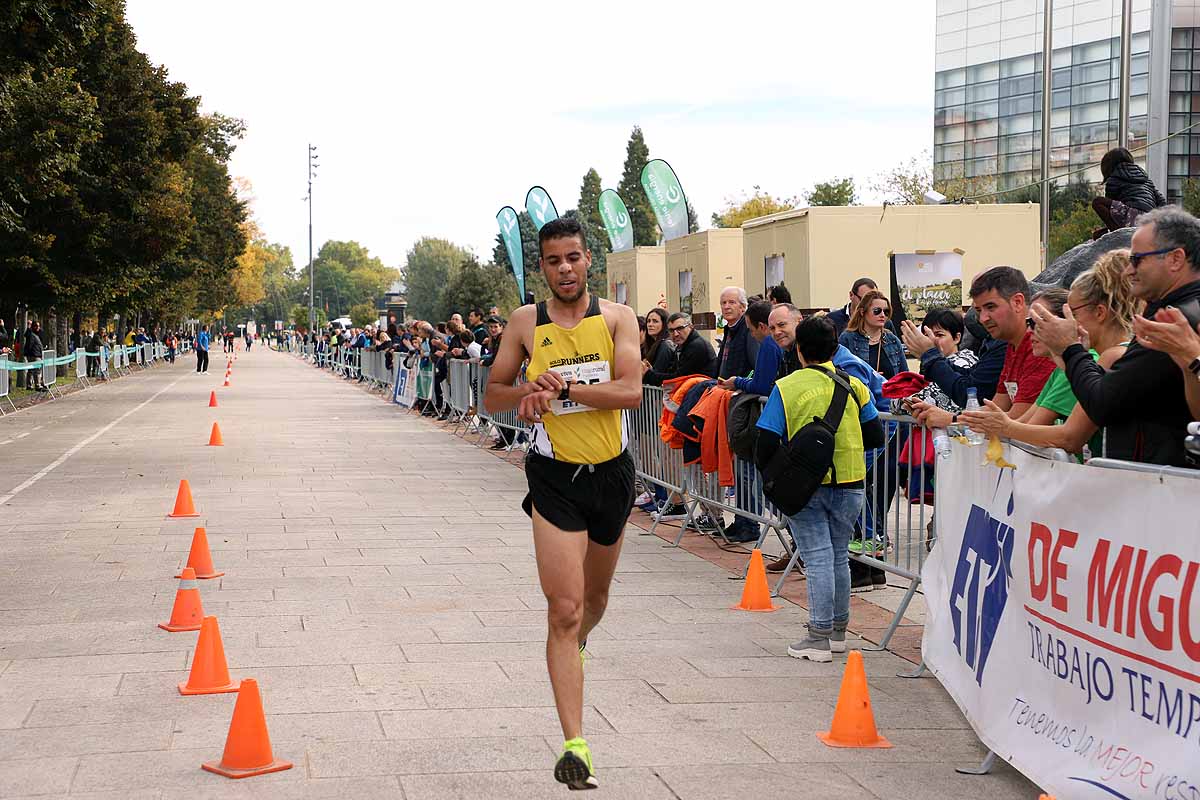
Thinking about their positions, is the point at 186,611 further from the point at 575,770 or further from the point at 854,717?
the point at 854,717

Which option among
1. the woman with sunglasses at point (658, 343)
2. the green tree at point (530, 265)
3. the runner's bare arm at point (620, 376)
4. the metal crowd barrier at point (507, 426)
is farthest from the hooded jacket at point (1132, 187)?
the green tree at point (530, 265)

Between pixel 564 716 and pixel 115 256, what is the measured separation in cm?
3563

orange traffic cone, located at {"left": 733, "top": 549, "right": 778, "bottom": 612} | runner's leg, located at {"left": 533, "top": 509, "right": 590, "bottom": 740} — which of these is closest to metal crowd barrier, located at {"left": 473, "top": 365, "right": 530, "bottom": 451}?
orange traffic cone, located at {"left": 733, "top": 549, "right": 778, "bottom": 612}

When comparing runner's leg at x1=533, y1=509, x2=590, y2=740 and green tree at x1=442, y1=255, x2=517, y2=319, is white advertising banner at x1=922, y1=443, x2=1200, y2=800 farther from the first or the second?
green tree at x1=442, y1=255, x2=517, y2=319

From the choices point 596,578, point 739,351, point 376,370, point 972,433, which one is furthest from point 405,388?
point 596,578

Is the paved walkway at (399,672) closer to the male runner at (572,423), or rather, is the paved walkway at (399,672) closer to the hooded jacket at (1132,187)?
the male runner at (572,423)

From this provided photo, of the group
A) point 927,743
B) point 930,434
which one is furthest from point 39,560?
point 927,743

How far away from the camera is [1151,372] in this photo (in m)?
4.76

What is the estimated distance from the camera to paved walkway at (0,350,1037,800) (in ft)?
17.3

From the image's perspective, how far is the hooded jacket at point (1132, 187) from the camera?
1006cm

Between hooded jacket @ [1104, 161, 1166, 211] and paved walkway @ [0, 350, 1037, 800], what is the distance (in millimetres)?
4013

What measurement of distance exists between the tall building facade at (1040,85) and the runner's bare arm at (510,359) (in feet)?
252

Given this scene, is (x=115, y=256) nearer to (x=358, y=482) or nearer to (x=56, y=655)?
(x=358, y=482)

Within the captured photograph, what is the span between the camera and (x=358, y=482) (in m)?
16.2
